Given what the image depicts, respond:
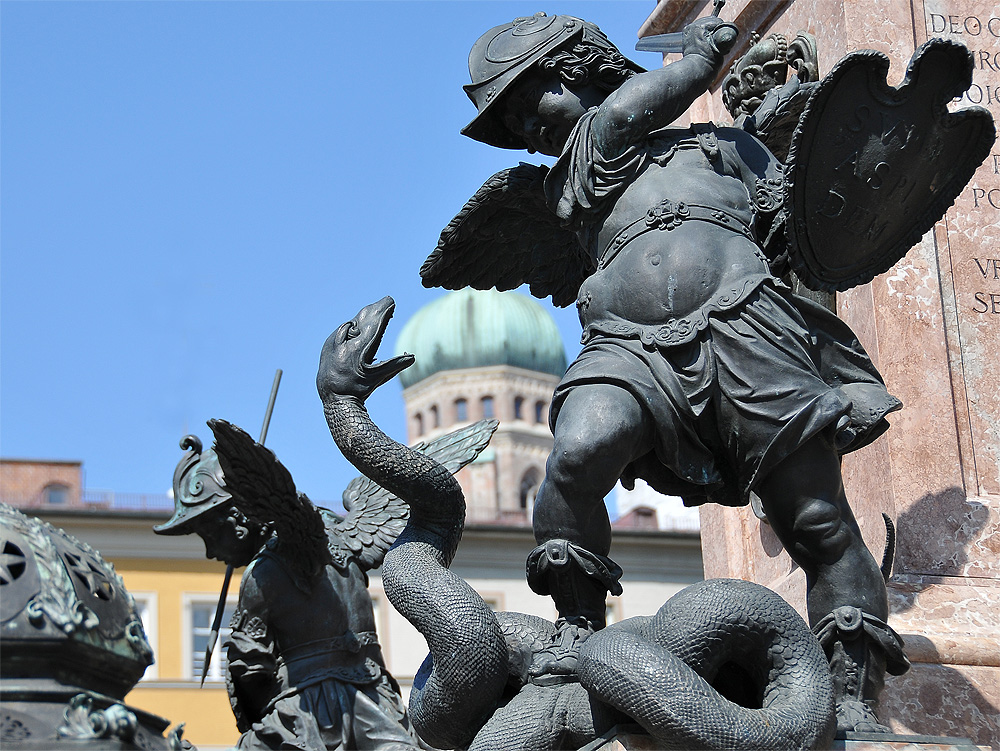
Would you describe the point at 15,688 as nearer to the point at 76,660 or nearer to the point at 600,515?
the point at 76,660

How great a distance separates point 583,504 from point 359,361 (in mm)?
822

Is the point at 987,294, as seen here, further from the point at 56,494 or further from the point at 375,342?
the point at 56,494

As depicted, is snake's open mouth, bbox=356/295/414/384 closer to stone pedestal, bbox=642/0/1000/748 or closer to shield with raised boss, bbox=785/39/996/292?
shield with raised boss, bbox=785/39/996/292

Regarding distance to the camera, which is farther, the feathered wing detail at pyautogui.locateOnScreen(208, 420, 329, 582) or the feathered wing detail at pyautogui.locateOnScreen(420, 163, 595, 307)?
the feathered wing detail at pyautogui.locateOnScreen(208, 420, 329, 582)

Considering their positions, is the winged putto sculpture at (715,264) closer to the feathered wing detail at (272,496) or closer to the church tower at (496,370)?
the feathered wing detail at (272,496)

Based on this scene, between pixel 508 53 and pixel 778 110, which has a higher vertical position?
pixel 508 53

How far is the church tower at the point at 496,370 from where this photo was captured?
301ft

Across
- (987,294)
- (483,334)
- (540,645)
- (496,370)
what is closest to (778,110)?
(987,294)

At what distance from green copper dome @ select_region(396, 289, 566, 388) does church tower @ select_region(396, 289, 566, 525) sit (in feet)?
0.16

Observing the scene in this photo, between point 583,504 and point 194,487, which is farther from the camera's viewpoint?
point 194,487

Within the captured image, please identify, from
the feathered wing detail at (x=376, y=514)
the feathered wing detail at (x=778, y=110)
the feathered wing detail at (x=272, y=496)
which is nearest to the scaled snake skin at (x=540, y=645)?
the feathered wing detail at (x=778, y=110)

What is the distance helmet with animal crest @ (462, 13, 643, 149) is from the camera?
586cm

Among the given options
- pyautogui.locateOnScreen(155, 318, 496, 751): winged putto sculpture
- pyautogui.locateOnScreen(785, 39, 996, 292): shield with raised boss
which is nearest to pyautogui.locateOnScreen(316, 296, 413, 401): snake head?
pyautogui.locateOnScreen(785, 39, 996, 292): shield with raised boss

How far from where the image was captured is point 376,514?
8.88 meters
